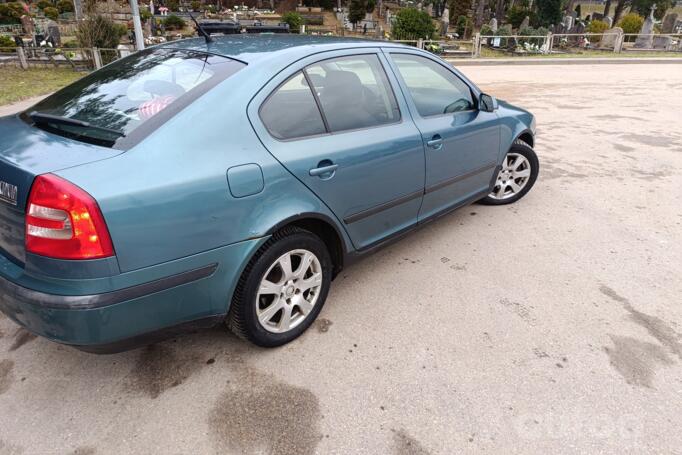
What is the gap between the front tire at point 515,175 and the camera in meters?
4.32

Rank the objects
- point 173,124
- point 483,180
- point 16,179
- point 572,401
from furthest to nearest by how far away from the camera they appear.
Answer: point 483,180 < point 572,401 < point 173,124 < point 16,179

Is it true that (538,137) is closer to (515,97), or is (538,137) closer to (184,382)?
(515,97)

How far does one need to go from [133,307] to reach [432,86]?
267cm

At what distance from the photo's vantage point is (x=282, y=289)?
2.42 metres

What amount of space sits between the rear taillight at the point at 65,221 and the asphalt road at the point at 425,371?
83 cm

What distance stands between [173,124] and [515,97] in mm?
10038

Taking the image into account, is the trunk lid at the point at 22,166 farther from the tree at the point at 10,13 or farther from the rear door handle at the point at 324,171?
the tree at the point at 10,13

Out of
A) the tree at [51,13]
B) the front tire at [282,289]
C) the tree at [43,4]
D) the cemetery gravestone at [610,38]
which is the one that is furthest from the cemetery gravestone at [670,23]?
the tree at [43,4]

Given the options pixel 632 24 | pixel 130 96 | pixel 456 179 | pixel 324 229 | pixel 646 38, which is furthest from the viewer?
pixel 632 24

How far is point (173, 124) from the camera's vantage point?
77.7 inches

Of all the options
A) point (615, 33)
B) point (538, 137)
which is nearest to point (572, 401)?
point (538, 137)

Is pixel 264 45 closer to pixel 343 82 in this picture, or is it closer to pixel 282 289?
pixel 343 82

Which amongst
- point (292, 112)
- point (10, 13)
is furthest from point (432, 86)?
point (10, 13)

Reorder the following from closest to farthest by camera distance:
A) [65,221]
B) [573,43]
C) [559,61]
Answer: [65,221], [559,61], [573,43]
